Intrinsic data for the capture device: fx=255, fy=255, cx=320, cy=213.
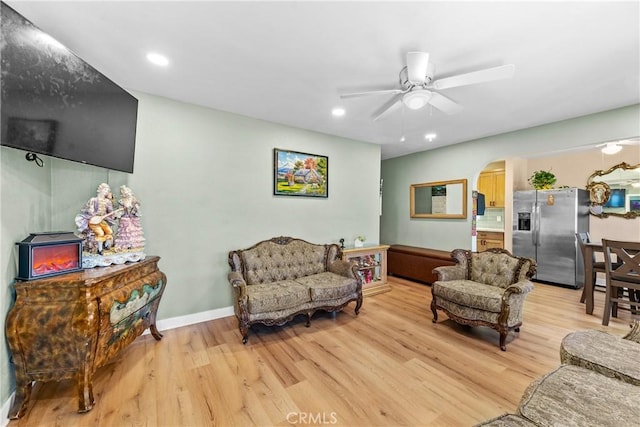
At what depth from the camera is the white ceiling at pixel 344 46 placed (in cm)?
163

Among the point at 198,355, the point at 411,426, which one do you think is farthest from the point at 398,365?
the point at 198,355

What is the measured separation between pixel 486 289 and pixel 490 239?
12.1ft

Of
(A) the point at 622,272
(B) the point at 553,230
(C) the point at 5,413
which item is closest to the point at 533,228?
(B) the point at 553,230

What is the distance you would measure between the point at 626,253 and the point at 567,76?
2.07 metres

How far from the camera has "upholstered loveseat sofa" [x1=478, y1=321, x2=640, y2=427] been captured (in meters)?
1.02

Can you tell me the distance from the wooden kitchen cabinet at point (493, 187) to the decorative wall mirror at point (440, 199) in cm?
179

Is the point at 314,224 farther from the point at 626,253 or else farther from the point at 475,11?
the point at 626,253

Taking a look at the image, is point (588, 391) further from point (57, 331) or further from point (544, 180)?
point (544, 180)

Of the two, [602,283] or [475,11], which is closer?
[475,11]

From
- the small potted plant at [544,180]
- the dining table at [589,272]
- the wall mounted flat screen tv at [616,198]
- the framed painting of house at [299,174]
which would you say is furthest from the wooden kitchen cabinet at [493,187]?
the framed painting of house at [299,174]

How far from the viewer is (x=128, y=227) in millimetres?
2309

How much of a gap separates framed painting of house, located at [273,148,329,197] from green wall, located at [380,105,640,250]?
7.90 feet

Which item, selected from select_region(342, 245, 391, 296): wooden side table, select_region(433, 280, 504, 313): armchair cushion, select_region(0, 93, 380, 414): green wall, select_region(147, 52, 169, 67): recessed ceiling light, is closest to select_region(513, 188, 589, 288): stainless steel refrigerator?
select_region(433, 280, 504, 313): armchair cushion

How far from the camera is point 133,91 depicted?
2.72m
